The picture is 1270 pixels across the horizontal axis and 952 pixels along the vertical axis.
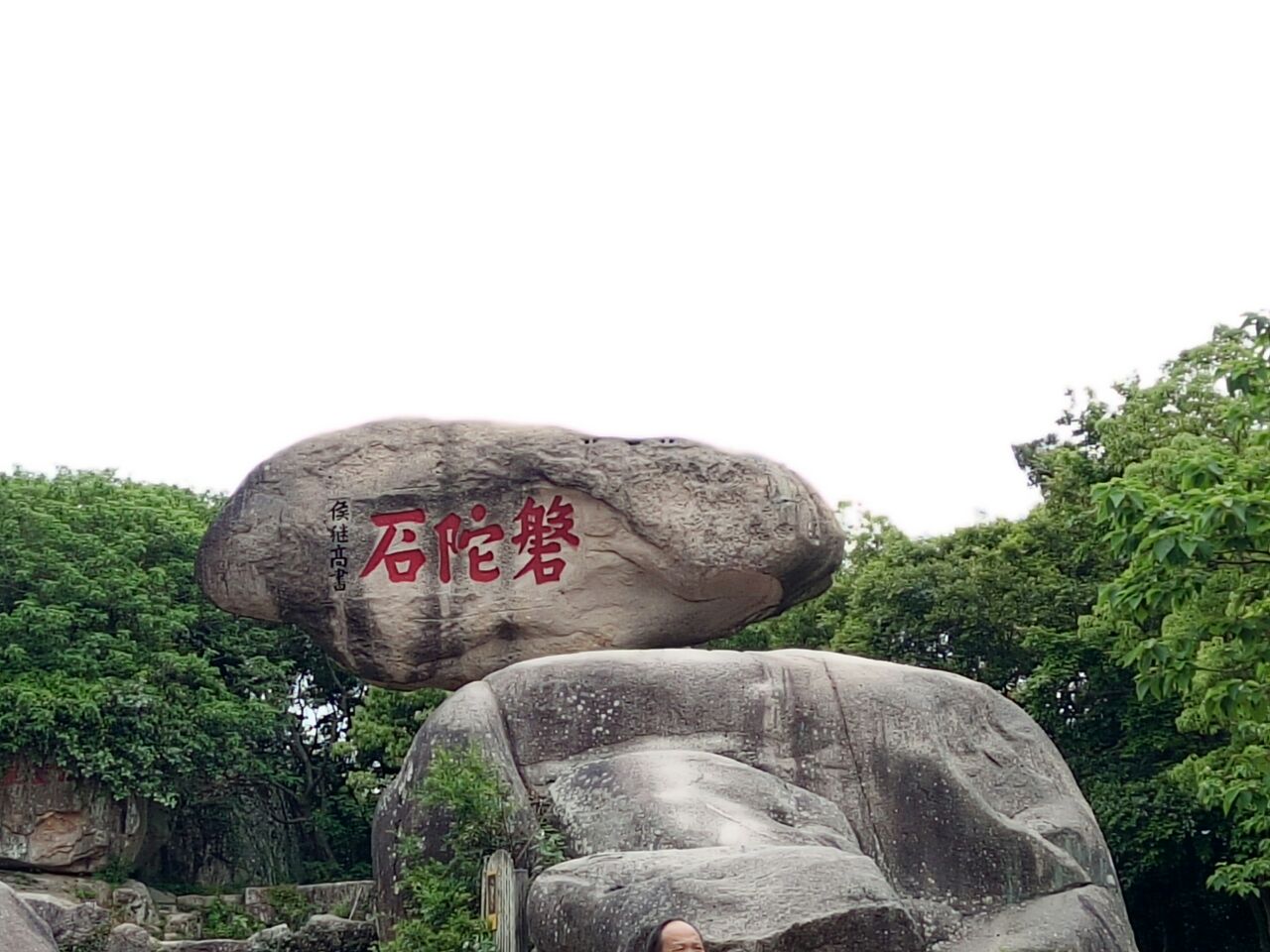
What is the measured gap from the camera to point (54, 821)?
61.0 ft

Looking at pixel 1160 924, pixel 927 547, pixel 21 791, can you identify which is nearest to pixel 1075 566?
pixel 927 547

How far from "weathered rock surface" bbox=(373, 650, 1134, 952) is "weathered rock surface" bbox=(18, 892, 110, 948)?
6.83 metres

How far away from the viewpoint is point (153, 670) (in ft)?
62.0

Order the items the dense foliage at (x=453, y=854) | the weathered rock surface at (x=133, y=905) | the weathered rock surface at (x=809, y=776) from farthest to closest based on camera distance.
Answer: the weathered rock surface at (x=133, y=905) < the weathered rock surface at (x=809, y=776) < the dense foliage at (x=453, y=854)

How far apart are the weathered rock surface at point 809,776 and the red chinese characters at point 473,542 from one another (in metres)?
1.04

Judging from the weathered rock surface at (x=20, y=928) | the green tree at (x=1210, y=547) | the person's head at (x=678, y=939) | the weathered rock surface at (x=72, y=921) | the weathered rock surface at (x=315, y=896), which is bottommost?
the weathered rock surface at (x=315, y=896)

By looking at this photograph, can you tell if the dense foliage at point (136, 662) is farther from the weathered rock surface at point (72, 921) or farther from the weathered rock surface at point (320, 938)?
the weathered rock surface at point (320, 938)

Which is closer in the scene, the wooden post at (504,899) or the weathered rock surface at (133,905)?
the wooden post at (504,899)

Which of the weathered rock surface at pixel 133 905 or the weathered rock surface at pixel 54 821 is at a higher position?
the weathered rock surface at pixel 54 821

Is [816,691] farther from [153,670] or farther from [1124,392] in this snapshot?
[153,670]

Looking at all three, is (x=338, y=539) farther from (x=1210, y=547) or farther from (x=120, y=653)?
(x=120, y=653)

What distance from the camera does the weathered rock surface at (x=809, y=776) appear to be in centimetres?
832

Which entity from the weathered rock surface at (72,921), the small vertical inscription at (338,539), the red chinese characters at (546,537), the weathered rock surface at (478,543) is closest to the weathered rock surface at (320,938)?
the weathered rock surface at (72,921)

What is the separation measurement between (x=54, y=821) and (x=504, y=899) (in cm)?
1234
